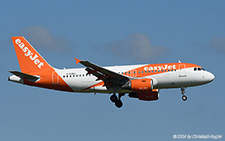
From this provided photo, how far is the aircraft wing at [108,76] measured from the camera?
52375mm

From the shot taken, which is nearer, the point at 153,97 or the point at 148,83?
the point at 148,83

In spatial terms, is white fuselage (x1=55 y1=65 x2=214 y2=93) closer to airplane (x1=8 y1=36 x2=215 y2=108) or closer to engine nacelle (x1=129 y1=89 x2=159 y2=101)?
airplane (x1=8 y1=36 x2=215 y2=108)

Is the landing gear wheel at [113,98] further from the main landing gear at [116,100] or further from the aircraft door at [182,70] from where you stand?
the aircraft door at [182,70]

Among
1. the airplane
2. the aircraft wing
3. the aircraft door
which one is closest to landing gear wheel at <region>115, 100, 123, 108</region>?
the airplane

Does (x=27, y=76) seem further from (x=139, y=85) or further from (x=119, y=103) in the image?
(x=139, y=85)

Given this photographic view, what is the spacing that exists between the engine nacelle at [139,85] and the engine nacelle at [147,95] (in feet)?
13.4

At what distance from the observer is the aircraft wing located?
172ft

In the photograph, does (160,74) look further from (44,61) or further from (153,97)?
(44,61)

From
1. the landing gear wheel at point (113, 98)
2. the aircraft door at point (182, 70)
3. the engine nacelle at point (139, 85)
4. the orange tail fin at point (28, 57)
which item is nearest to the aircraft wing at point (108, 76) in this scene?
the engine nacelle at point (139, 85)

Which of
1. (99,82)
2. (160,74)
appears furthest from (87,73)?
(160,74)

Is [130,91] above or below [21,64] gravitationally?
below

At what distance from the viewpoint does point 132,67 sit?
181 ft

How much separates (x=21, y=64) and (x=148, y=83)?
646 inches

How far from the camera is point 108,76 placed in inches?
2124
